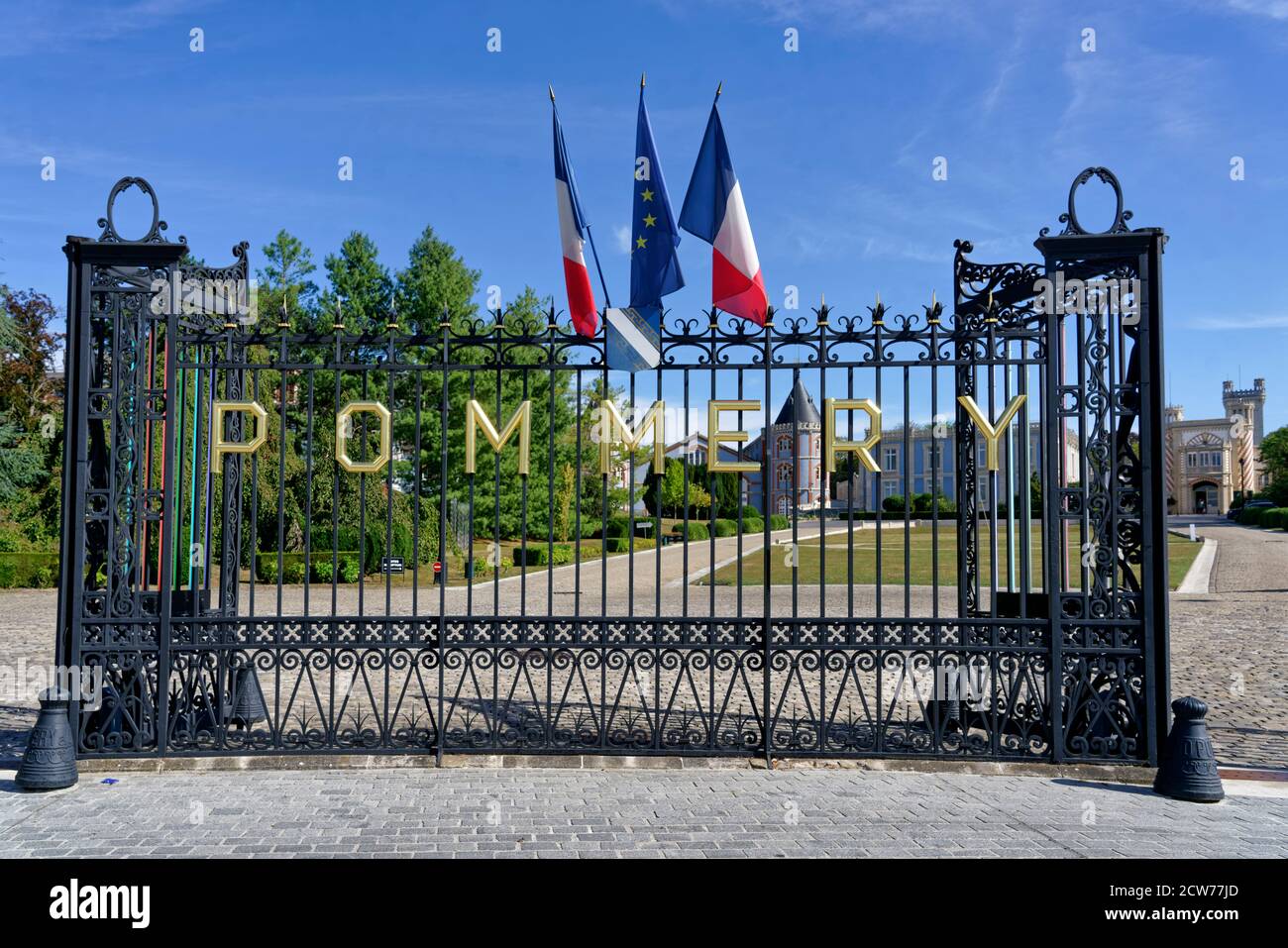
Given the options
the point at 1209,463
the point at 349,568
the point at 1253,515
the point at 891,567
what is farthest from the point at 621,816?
the point at 1209,463

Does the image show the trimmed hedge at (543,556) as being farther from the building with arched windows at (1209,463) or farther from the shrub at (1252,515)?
the building with arched windows at (1209,463)

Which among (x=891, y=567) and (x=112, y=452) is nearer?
(x=112, y=452)

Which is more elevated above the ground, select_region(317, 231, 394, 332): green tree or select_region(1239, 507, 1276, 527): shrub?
select_region(317, 231, 394, 332): green tree

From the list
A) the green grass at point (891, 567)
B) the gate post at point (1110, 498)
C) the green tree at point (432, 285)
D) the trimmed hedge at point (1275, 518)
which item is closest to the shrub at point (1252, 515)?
the trimmed hedge at point (1275, 518)

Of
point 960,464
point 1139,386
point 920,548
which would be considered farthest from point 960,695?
point 920,548

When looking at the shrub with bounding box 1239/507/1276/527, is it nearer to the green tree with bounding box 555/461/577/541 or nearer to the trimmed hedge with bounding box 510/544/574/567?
the green tree with bounding box 555/461/577/541

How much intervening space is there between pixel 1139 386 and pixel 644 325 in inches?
163

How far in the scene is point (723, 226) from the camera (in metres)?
7.88

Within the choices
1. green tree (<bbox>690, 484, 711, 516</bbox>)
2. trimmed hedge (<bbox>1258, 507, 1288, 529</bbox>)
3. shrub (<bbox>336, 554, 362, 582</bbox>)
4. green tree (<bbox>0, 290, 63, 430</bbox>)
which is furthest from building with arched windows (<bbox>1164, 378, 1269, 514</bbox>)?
green tree (<bbox>0, 290, 63, 430</bbox>)

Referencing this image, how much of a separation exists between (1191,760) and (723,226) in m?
5.55

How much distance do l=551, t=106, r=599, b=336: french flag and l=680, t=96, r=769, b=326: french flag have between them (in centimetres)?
95

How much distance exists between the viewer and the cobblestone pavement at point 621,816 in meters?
5.36

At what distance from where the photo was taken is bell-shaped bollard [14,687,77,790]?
6586 millimetres

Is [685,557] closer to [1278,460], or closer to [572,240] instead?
[572,240]
